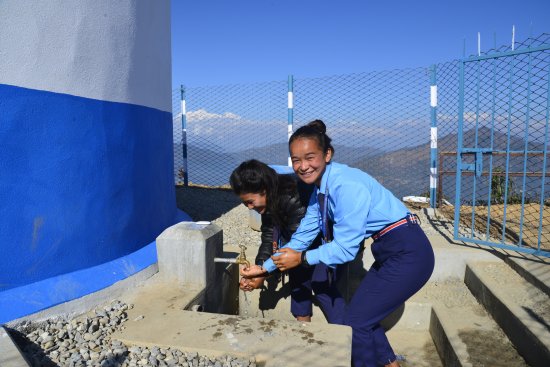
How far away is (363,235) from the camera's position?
7.61ft

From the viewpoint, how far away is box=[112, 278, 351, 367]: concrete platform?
7.27ft

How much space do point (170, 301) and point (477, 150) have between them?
11.2 ft

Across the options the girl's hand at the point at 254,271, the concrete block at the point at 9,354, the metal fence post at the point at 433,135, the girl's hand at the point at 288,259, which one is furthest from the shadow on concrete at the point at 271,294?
the metal fence post at the point at 433,135

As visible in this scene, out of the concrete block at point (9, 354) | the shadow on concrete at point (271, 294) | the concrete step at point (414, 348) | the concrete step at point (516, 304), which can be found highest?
the concrete block at point (9, 354)

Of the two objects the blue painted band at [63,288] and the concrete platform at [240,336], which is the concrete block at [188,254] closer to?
the blue painted band at [63,288]

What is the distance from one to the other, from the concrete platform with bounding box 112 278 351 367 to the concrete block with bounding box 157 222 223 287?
18.1 inches

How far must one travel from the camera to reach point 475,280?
3.86 m

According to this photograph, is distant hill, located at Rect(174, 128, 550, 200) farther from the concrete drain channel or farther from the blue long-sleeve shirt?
the blue long-sleeve shirt

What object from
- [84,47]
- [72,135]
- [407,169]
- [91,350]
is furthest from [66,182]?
[407,169]

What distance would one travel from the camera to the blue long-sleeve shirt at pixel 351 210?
2252mm

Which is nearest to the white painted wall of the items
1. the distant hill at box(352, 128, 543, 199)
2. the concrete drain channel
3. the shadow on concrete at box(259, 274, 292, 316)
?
the concrete drain channel

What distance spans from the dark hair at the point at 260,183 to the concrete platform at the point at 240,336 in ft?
2.84

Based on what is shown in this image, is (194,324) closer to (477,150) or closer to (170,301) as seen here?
(170,301)

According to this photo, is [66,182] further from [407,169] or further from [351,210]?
[407,169]
